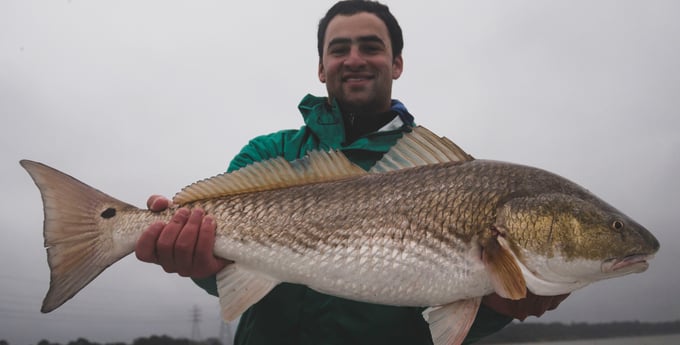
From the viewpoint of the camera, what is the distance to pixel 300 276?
299 centimetres

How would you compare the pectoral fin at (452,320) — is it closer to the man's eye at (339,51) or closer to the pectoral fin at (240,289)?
the pectoral fin at (240,289)

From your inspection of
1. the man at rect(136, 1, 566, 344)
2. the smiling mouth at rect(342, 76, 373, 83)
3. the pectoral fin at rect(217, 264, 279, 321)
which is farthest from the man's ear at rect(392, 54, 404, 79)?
the pectoral fin at rect(217, 264, 279, 321)

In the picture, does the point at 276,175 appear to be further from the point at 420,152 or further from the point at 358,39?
the point at 358,39

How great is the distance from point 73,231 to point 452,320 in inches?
100

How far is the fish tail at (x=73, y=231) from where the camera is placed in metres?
3.00

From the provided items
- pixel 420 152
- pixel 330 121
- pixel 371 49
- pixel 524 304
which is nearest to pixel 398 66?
pixel 371 49

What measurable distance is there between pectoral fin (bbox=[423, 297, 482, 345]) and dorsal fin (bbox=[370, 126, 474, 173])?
95 centimetres

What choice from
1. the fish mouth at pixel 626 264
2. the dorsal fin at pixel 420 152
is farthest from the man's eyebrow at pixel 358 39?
the fish mouth at pixel 626 264

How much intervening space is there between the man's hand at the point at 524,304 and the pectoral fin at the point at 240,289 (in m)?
1.46

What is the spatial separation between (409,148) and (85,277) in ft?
7.65

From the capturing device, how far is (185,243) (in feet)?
9.93

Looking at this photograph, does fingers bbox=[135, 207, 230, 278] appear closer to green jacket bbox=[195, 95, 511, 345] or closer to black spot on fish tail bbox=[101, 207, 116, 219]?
black spot on fish tail bbox=[101, 207, 116, 219]

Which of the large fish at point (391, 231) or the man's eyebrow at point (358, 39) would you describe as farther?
the man's eyebrow at point (358, 39)

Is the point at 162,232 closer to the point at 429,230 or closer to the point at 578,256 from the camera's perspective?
the point at 429,230
